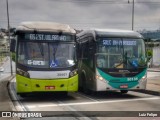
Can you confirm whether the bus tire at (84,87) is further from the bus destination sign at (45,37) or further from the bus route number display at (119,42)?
the bus destination sign at (45,37)

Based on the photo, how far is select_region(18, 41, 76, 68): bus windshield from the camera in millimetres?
16109

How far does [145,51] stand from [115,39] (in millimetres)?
1529

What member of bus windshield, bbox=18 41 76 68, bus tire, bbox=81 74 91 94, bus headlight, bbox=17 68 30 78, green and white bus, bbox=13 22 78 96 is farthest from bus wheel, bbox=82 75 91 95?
bus headlight, bbox=17 68 30 78

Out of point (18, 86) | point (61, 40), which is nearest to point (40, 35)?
point (61, 40)

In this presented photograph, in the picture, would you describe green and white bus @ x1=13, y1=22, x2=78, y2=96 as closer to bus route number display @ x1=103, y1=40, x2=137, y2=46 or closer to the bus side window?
bus route number display @ x1=103, y1=40, x2=137, y2=46

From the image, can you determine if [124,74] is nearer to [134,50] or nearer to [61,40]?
[134,50]

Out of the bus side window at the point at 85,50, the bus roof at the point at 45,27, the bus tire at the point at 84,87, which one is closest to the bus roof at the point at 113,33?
the bus side window at the point at 85,50

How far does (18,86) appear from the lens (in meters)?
16.1

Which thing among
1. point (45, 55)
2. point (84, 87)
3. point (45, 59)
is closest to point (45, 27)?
point (45, 55)

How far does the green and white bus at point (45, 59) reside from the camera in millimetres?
15883

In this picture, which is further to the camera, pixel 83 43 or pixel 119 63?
pixel 83 43

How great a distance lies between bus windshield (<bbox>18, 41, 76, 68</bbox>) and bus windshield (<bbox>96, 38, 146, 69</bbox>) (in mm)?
1430

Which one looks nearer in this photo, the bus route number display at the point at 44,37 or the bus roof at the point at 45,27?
the bus route number display at the point at 44,37

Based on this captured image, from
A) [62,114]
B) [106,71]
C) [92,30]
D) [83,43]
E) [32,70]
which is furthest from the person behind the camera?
[83,43]
